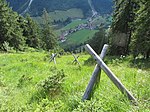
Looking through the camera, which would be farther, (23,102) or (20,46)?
(20,46)

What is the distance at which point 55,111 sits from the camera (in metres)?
8.53

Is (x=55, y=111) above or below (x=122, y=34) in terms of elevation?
above

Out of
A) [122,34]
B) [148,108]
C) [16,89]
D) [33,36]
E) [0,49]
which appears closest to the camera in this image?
[148,108]

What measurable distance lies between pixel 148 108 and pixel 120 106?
2.19ft

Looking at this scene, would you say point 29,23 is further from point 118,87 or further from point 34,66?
point 118,87

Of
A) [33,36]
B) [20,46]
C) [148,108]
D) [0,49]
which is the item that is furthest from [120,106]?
[33,36]

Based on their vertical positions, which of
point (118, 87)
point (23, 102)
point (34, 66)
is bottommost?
point (34, 66)

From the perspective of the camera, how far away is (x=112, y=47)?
→ 4975 centimetres

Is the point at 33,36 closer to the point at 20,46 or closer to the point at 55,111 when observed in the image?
the point at 20,46

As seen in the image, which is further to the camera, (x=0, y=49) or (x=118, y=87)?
(x=0, y=49)

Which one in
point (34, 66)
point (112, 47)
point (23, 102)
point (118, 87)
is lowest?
point (112, 47)

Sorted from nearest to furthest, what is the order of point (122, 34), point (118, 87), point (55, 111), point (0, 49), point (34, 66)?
point (118, 87) < point (55, 111) < point (34, 66) < point (122, 34) < point (0, 49)

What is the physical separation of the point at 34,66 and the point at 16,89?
7689 millimetres

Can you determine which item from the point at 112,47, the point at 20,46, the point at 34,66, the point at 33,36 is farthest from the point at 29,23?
the point at 34,66
